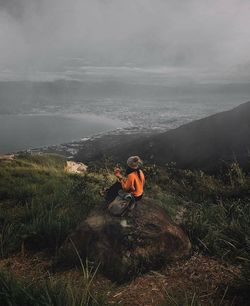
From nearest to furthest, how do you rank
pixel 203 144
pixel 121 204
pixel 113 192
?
1. pixel 121 204
2. pixel 113 192
3. pixel 203 144

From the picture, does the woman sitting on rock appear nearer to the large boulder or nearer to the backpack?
the backpack

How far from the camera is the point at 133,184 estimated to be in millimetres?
7785

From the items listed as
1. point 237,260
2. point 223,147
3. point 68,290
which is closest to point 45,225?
point 68,290

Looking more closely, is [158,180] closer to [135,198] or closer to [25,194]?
[25,194]

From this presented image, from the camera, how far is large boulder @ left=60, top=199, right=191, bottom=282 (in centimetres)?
707

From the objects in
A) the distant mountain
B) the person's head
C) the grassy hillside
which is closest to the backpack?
the person's head

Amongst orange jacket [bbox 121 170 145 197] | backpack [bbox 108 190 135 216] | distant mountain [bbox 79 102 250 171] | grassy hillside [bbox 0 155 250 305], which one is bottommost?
distant mountain [bbox 79 102 250 171]

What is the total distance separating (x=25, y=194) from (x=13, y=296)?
671 centimetres

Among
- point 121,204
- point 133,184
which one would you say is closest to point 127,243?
point 121,204

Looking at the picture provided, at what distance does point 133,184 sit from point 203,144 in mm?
138397

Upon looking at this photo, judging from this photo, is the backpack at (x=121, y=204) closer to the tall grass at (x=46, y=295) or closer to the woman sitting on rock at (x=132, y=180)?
the woman sitting on rock at (x=132, y=180)

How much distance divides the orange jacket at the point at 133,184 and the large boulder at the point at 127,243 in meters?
0.39

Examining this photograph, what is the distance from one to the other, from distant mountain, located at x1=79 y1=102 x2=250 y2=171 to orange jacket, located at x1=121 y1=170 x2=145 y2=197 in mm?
95716

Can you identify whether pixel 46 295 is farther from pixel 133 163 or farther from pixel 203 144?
pixel 203 144
